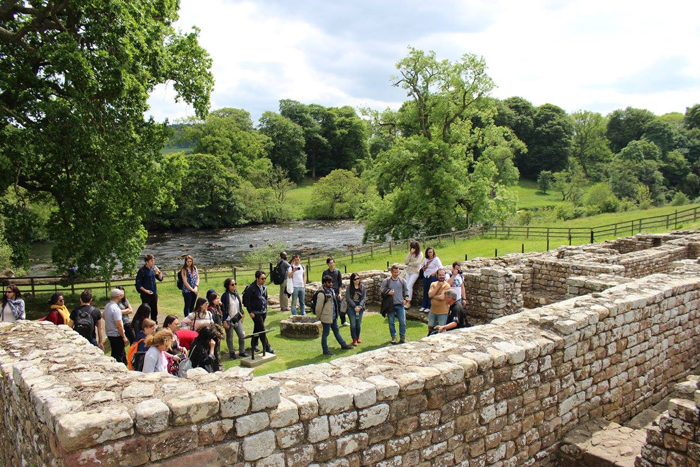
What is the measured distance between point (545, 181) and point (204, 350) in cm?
7643

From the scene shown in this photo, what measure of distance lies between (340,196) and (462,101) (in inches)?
1222

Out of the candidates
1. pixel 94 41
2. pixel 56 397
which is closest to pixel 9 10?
pixel 94 41

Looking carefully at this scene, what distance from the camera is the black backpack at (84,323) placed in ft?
25.9

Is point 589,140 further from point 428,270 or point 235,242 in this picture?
point 428,270

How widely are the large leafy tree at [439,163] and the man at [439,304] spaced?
2396cm

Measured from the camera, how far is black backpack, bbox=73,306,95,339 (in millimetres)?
7898

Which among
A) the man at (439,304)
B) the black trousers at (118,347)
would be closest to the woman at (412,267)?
the man at (439,304)

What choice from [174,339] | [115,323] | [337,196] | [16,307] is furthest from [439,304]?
[337,196]

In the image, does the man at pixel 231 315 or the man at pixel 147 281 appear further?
the man at pixel 147 281

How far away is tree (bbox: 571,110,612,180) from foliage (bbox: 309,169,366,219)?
40112mm

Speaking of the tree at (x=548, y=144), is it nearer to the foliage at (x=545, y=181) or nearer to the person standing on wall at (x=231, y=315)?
the foliage at (x=545, y=181)

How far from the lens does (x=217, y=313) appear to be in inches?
364

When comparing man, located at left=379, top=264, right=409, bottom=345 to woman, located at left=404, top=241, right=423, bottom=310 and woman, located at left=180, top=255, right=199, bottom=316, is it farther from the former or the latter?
woman, located at left=180, top=255, right=199, bottom=316

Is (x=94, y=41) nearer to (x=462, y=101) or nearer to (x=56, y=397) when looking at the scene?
(x=56, y=397)
